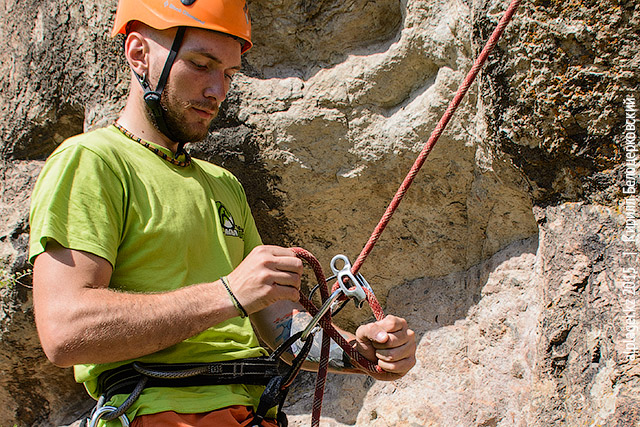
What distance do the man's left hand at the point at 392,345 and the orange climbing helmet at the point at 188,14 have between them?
1083 mm

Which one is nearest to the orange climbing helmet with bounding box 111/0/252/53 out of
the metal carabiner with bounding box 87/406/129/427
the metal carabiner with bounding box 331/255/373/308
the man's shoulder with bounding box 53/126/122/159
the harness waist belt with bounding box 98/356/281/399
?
the man's shoulder with bounding box 53/126/122/159

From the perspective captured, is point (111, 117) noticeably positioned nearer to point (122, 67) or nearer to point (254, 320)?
point (122, 67)

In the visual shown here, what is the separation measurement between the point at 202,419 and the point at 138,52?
1.21 meters

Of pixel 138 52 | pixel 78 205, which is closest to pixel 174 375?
pixel 78 205

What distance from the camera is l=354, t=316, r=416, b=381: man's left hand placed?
1711 mm

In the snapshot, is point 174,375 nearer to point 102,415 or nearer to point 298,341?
point 102,415

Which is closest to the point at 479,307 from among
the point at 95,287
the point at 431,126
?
the point at 431,126

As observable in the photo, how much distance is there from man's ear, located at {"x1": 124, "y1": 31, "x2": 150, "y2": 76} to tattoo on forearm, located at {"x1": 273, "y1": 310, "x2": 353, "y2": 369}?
0.97 m

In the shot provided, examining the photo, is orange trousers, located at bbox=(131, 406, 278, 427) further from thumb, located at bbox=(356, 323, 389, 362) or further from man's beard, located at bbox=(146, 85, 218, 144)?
man's beard, located at bbox=(146, 85, 218, 144)

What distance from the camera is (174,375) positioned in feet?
5.34

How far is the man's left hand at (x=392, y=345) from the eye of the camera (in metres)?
1.71

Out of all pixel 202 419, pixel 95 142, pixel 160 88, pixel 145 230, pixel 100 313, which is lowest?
pixel 202 419

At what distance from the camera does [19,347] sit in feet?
11.1

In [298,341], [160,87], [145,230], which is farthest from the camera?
[298,341]
